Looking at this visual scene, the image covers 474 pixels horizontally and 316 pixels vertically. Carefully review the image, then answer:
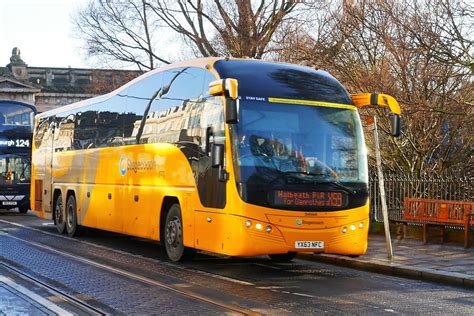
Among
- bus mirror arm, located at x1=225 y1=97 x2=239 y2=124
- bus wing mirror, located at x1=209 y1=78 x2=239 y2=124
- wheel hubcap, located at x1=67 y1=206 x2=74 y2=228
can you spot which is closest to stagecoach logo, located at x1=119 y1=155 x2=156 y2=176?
bus wing mirror, located at x1=209 y1=78 x2=239 y2=124

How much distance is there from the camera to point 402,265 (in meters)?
13.2

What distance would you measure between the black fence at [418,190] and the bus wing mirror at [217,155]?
25.1 ft

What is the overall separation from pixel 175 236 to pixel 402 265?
411 cm

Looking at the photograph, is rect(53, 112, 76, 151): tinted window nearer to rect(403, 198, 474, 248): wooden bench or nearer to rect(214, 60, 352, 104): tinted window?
rect(214, 60, 352, 104): tinted window

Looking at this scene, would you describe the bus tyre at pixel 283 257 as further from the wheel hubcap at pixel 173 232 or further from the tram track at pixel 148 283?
the tram track at pixel 148 283

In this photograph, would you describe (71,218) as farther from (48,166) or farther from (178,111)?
(178,111)

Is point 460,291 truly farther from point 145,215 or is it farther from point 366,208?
point 145,215

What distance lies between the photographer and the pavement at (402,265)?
930cm

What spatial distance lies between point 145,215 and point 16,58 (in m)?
71.8

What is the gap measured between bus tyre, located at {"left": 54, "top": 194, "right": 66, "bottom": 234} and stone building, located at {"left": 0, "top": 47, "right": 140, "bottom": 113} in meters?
52.3

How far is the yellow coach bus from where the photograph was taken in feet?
39.9

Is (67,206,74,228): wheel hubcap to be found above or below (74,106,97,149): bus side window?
below

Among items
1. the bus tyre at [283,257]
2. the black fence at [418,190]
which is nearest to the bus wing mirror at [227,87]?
the bus tyre at [283,257]

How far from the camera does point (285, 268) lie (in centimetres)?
1381
